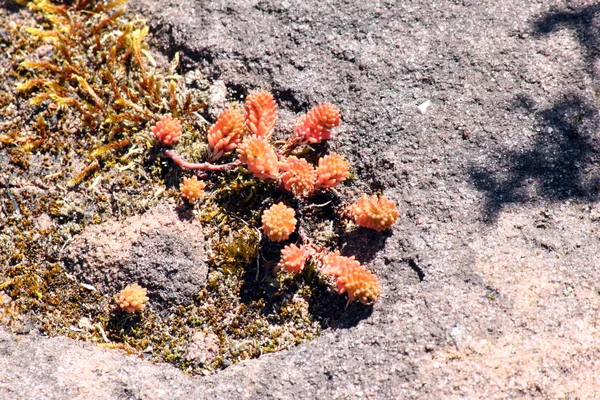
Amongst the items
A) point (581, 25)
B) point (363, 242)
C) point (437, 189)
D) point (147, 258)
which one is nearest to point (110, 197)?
point (147, 258)

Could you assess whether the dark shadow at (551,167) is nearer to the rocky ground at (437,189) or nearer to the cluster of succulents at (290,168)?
the rocky ground at (437,189)

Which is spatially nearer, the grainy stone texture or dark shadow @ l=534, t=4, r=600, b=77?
the grainy stone texture

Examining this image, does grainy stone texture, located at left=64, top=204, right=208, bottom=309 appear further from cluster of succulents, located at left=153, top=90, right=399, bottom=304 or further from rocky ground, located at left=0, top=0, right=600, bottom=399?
rocky ground, located at left=0, top=0, right=600, bottom=399

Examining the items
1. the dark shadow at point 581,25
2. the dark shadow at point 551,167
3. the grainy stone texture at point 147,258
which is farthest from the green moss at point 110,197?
the dark shadow at point 581,25

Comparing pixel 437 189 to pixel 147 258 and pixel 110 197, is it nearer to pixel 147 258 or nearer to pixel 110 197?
pixel 147 258

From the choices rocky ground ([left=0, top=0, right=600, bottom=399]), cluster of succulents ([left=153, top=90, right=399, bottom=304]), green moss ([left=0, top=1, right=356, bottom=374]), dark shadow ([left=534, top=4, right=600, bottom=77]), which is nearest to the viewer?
rocky ground ([left=0, top=0, right=600, bottom=399])

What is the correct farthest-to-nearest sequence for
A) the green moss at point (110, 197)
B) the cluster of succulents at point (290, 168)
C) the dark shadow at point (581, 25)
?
the dark shadow at point (581, 25)
the green moss at point (110, 197)
the cluster of succulents at point (290, 168)

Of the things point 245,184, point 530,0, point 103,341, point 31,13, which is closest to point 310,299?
point 245,184

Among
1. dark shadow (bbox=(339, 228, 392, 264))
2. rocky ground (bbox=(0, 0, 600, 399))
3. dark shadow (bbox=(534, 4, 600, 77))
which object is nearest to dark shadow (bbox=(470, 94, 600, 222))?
rocky ground (bbox=(0, 0, 600, 399))
